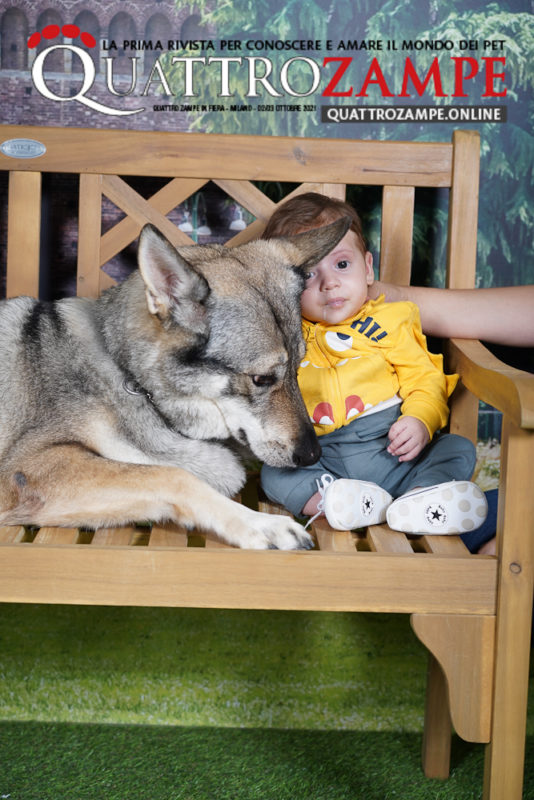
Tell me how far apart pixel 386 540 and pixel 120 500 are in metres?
0.53

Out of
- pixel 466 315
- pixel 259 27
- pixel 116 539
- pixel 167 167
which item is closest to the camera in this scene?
pixel 116 539

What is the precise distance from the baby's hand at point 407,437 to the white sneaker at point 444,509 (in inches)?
9.1

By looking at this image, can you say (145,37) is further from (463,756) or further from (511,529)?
(463,756)

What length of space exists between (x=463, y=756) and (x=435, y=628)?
0.90 meters

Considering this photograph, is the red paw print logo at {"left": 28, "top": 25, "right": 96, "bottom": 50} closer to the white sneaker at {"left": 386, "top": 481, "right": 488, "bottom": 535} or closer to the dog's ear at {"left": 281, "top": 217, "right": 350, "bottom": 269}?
the dog's ear at {"left": 281, "top": 217, "right": 350, "bottom": 269}

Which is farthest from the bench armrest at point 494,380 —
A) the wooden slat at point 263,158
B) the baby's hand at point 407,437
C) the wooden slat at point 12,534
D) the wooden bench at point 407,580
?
the wooden slat at point 12,534

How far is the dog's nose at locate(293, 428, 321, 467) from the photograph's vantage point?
66.3 inches

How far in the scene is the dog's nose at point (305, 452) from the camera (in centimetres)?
168

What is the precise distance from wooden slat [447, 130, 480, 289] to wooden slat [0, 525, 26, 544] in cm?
131

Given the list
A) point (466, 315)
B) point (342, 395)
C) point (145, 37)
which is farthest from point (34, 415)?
point (145, 37)

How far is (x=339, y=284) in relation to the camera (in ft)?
6.40

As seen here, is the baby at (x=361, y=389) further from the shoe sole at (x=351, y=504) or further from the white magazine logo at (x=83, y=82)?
the white magazine logo at (x=83, y=82)

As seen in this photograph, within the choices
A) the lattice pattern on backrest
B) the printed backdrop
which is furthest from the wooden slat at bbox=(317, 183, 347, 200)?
the printed backdrop

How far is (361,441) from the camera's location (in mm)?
1920
